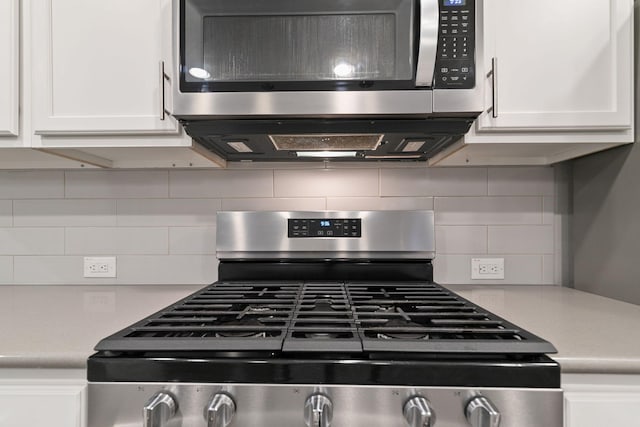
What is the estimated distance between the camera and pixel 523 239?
140cm

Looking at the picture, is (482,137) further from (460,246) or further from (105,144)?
(105,144)

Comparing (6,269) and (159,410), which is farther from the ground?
(6,269)

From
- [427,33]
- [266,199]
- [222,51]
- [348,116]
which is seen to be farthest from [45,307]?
[427,33]

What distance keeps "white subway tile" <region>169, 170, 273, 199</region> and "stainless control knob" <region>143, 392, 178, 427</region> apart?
2.82 ft

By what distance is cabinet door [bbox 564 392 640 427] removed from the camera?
2.22 feet

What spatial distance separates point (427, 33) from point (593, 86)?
19.9 inches

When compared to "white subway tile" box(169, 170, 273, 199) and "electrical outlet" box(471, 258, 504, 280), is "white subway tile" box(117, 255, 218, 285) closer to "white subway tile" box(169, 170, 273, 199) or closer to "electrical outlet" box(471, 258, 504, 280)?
"white subway tile" box(169, 170, 273, 199)

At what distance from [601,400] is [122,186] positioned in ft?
5.01

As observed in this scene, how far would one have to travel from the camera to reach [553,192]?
139cm

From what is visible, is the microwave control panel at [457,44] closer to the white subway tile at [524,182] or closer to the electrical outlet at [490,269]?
the white subway tile at [524,182]

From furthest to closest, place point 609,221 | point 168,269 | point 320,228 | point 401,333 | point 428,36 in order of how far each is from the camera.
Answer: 1. point 168,269
2. point 320,228
3. point 609,221
4. point 428,36
5. point 401,333

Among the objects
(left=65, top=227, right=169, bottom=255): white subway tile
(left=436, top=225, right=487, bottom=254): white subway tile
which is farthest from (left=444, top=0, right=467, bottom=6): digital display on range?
(left=65, top=227, right=169, bottom=255): white subway tile

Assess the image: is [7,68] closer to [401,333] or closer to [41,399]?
[41,399]

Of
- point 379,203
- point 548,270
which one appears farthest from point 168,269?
point 548,270
